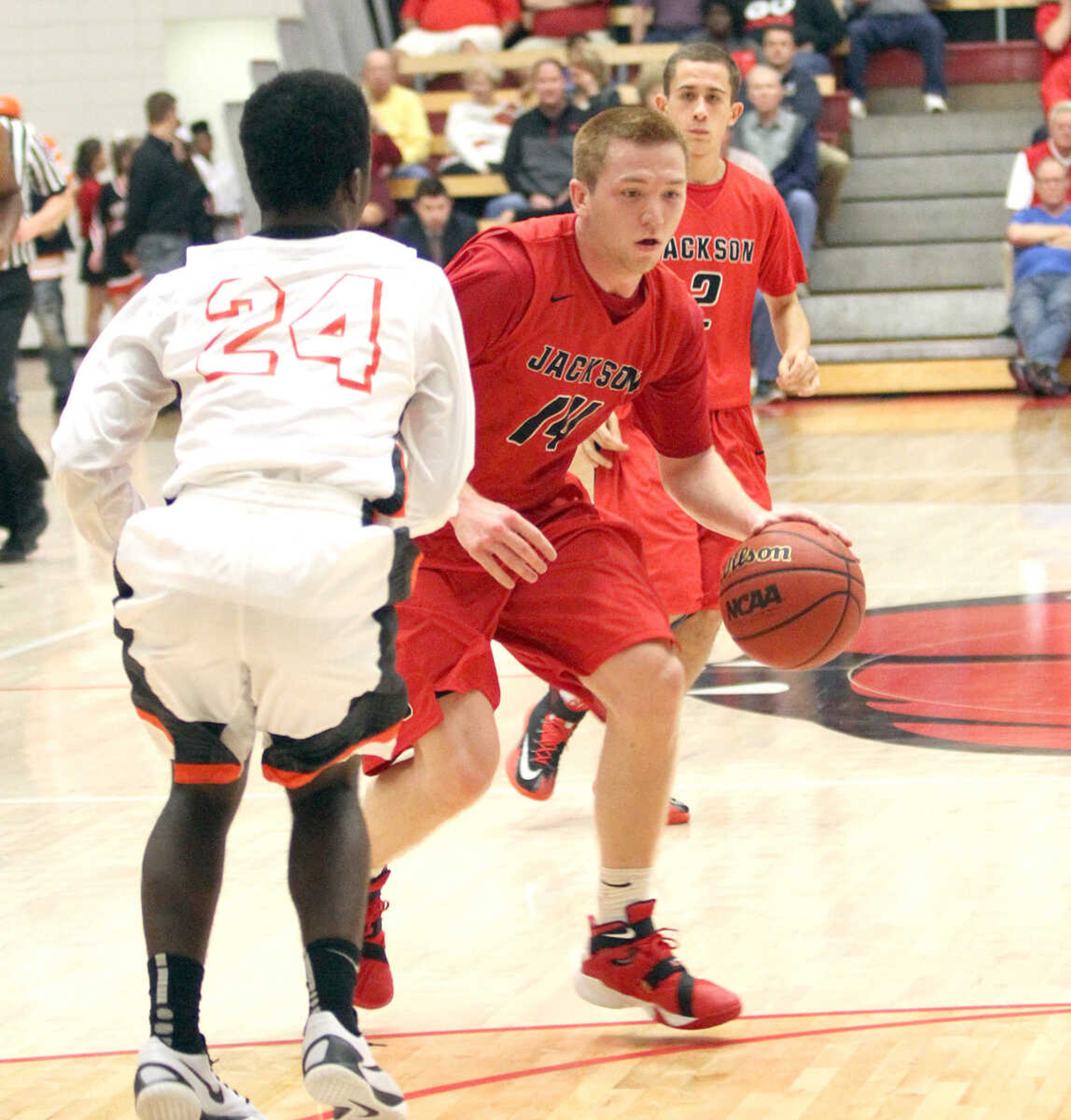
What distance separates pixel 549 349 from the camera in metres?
3.50

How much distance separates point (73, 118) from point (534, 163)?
6709 mm

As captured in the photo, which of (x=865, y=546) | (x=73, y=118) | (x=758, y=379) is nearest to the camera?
(x=865, y=546)

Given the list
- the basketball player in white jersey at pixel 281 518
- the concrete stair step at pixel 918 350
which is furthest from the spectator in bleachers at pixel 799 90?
the basketball player in white jersey at pixel 281 518

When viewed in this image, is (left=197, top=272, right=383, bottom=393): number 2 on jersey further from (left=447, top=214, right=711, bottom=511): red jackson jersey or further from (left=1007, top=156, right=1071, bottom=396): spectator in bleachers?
(left=1007, top=156, right=1071, bottom=396): spectator in bleachers

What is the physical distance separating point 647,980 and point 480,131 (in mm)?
12457

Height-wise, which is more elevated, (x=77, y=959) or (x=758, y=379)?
(x=77, y=959)

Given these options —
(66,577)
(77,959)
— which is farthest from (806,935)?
(66,577)

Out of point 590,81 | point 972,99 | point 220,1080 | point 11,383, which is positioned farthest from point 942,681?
A: point 972,99

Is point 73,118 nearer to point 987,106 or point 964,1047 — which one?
point 987,106

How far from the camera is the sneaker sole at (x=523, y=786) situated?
4.67 meters

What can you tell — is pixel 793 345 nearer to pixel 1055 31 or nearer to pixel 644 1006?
pixel 644 1006

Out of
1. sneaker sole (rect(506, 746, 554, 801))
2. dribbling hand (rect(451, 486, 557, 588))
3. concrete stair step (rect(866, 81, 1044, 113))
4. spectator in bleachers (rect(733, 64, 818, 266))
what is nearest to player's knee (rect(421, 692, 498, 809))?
dribbling hand (rect(451, 486, 557, 588))

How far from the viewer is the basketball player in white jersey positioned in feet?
8.50

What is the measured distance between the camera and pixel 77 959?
371cm
